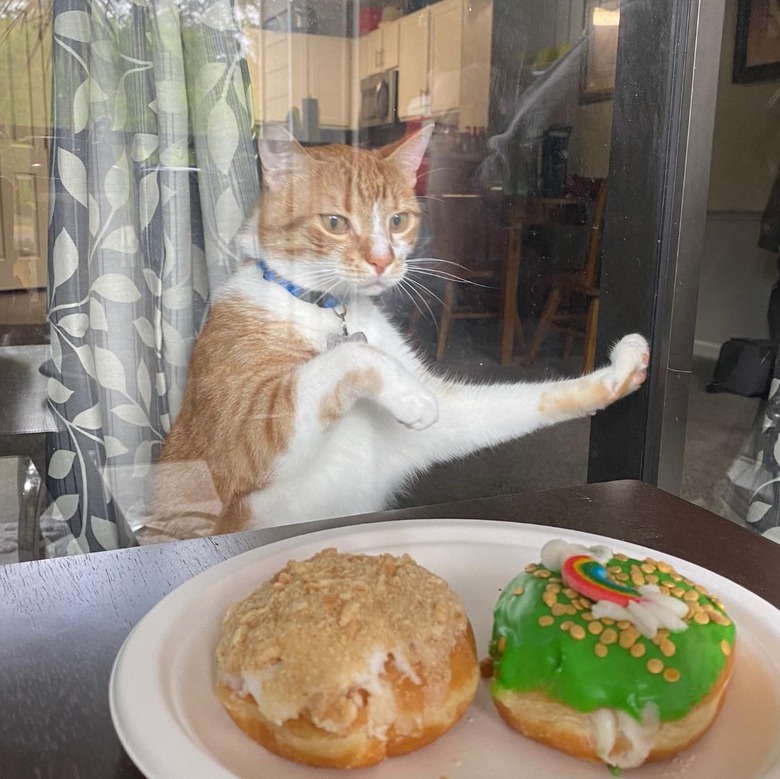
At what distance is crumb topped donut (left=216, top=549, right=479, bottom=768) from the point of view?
34 cm

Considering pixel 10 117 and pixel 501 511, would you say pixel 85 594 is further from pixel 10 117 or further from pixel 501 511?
pixel 10 117

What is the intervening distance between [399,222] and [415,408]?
0.28 meters

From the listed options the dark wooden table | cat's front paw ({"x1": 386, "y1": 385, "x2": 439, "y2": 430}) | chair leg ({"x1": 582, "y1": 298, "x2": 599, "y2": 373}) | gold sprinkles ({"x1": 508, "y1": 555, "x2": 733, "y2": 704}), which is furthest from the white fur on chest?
gold sprinkles ({"x1": 508, "y1": 555, "x2": 733, "y2": 704})

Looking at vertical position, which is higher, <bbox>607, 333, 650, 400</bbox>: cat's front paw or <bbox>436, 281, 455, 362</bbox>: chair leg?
<bbox>436, 281, 455, 362</bbox>: chair leg

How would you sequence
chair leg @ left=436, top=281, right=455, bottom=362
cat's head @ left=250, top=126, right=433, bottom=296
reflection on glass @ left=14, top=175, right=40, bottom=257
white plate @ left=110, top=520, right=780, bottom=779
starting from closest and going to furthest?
white plate @ left=110, top=520, right=780, bottom=779 → reflection on glass @ left=14, top=175, right=40, bottom=257 → cat's head @ left=250, top=126, right=433, bottom=296 → chair leg @ left=436, top=281, right=455, bottom=362

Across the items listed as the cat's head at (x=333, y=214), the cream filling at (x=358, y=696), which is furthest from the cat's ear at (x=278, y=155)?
the cream filling at (x=358, y=696)

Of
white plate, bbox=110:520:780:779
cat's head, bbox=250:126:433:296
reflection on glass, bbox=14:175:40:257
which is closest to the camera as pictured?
white plate, bbox=110:520:780:779

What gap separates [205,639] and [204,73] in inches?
33.6

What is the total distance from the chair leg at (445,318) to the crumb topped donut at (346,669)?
33.2 inches

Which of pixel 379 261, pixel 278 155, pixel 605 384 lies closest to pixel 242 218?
pixel 278 155

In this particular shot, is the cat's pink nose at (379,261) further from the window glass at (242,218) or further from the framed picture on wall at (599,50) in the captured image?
the framed picture on wall at (599,50)

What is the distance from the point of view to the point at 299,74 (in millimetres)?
1071

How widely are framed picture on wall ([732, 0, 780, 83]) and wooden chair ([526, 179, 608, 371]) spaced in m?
0.38

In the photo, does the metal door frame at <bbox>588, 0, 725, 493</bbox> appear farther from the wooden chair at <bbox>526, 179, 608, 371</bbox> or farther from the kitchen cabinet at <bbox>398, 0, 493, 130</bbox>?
the kitchen cabinet at <bbox>398, 0, 493, 130</bbox>
